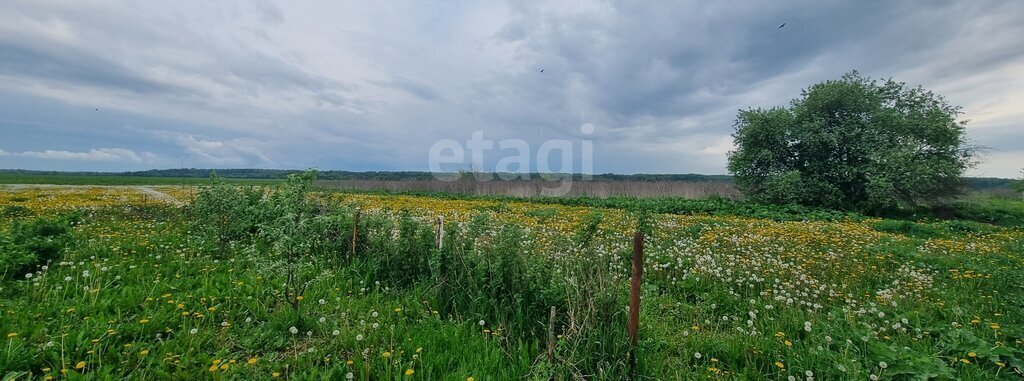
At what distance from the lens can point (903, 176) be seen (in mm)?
18438

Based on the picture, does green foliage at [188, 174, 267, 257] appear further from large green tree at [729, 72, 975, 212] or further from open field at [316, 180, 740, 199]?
large green tree at [729, 72, 975, 212]

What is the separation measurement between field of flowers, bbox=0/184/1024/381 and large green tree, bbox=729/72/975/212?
15.5m

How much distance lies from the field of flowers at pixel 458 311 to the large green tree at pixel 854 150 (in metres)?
15.5

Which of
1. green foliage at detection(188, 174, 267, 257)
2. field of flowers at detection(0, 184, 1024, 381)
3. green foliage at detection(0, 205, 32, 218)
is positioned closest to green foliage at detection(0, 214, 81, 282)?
field of flowers at detection(0, 184, 1024, 381)

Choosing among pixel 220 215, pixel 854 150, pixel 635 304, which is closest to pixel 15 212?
pixel 220 215

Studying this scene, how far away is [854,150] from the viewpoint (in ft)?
67.2

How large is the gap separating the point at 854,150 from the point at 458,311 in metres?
24.3

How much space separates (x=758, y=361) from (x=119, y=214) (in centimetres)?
1578

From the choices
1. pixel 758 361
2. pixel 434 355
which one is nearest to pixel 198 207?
pixel 434 355

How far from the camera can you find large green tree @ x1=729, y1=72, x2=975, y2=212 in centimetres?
1895

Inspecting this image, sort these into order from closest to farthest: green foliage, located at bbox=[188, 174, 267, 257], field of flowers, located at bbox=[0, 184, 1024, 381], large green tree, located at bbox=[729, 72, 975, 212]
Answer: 1. field of flowers, located at bbox=[0, 184, 1024, 381]
2. green foliage, located at bbox=[188, 174, 267, 257]
3. large green tree, located at bbox=[729, 72, 975, 212]

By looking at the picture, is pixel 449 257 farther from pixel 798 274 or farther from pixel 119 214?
pixel 119 214

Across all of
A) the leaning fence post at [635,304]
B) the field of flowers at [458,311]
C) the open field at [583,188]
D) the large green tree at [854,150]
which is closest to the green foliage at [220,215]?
the field of flowers at [458,311]

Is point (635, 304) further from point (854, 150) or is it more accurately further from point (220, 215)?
point (854, 150)
